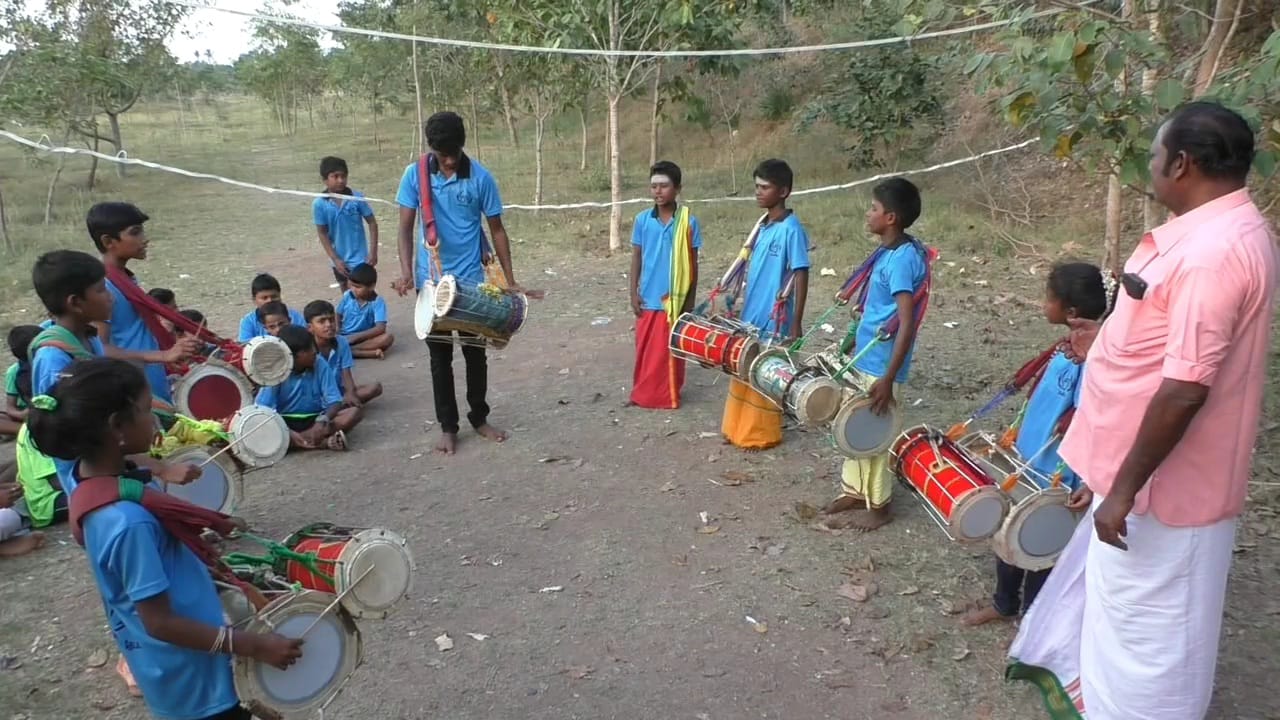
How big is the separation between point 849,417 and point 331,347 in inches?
146

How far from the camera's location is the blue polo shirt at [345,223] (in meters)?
7.68

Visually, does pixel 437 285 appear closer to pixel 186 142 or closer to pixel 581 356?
pixel 581 356

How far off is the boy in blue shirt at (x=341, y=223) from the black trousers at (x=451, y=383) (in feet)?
9.26

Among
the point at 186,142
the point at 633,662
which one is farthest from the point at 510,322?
the point at 186,142

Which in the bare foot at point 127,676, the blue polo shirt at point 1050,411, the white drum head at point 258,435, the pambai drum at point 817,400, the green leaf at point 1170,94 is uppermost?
the green leaf at point 1170,94

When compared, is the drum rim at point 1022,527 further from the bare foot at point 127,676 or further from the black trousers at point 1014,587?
the bare foot at point 127,676

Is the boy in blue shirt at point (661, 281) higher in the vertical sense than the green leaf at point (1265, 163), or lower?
Answer: lower

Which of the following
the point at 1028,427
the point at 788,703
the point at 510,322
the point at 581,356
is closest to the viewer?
the point at 788,703

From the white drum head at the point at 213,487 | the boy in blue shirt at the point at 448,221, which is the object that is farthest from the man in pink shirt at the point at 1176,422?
the boy in blue shirt at the point at 448,221

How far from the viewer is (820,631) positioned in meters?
3.57

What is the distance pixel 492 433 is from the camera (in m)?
5.59

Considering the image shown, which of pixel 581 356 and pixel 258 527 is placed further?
pixel 581 356

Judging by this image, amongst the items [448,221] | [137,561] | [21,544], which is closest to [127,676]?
[21,544]

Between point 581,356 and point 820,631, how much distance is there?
162 inches
